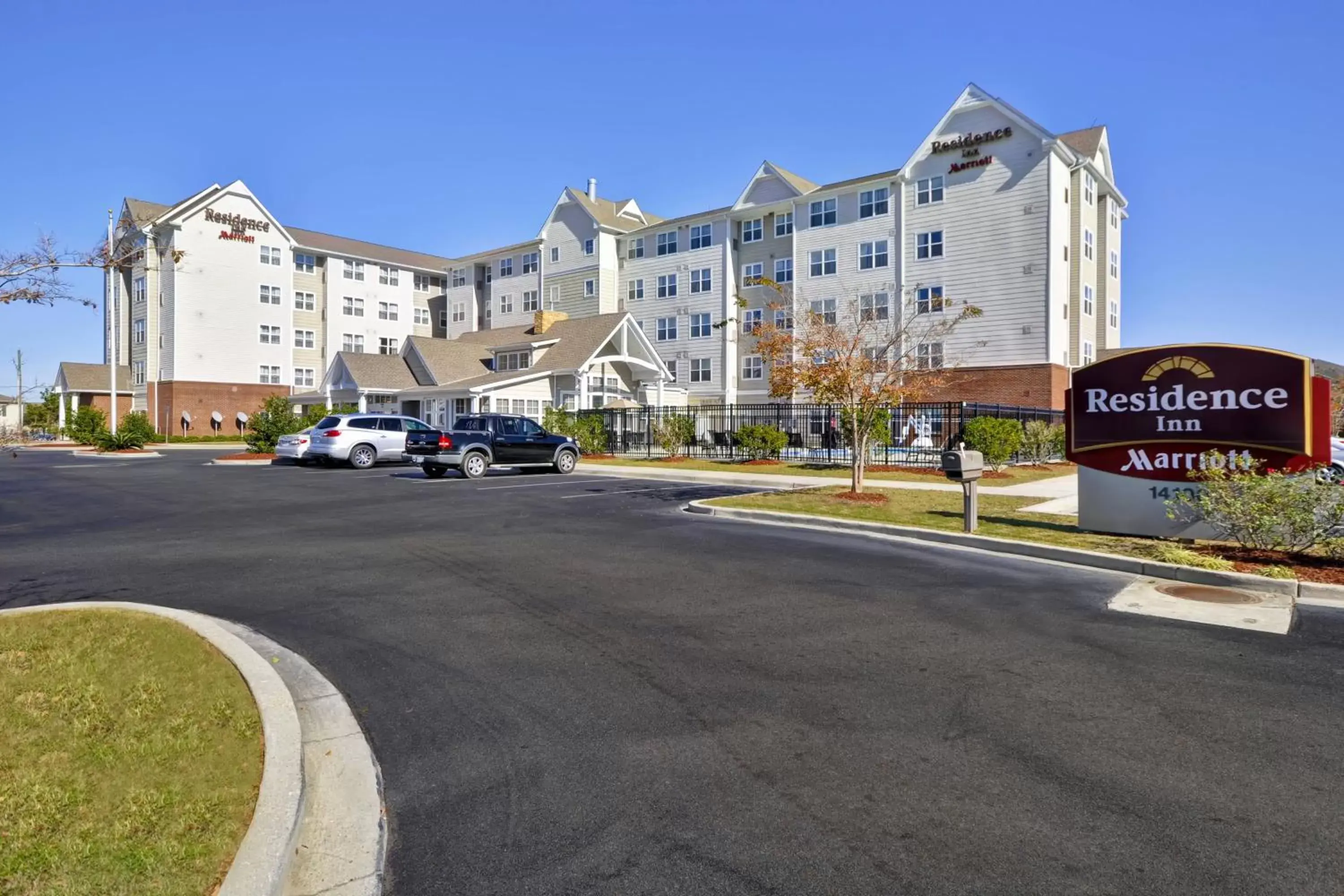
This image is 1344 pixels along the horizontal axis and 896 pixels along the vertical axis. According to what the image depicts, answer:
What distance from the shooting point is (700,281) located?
158 ft

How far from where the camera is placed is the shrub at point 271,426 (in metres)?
31.7

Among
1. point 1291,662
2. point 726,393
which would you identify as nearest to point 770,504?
point 1291,662

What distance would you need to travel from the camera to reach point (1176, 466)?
36.9ft

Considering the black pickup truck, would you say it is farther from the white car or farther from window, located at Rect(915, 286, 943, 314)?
window, located at Rect(915, 286, 943, 314)

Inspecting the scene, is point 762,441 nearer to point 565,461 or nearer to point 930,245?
point 565,461

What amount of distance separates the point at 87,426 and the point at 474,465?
31.9 metres

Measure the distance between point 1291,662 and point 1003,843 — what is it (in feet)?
13.2

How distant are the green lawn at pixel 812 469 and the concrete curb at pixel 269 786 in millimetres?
17910

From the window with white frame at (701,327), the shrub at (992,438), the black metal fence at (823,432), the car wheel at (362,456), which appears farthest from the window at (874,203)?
the car wheel at (362,456)

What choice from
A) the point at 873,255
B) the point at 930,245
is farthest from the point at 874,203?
the point at 930,245

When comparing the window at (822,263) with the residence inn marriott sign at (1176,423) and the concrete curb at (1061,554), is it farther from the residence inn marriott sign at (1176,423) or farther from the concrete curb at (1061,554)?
the residence inn marriott sign at (1176,423)

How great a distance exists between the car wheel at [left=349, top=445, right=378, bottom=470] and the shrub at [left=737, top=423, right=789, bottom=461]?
42.5 feet

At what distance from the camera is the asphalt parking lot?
3295mm

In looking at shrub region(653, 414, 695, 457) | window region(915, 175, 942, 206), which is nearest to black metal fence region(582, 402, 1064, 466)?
shrub region(653, 414, 695, 457)
